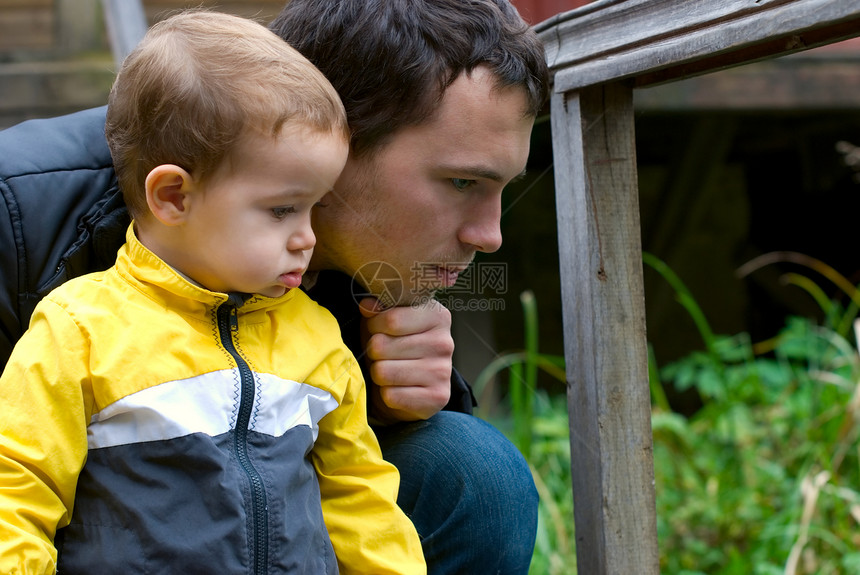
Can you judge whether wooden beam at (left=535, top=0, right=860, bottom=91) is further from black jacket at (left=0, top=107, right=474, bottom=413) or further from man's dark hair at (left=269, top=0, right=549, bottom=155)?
black jacket at (left=0, top=107, right=474, bottom=413)

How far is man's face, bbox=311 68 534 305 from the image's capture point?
1232 mm

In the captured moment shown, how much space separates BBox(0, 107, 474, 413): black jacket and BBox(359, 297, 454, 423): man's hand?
38 centimetres

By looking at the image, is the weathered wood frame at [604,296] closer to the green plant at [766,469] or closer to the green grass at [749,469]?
the green grass at [749,469]

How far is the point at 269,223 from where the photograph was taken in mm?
1040

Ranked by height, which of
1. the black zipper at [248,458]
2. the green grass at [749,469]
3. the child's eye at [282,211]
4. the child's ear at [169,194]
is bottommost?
the green grass at [749,469]

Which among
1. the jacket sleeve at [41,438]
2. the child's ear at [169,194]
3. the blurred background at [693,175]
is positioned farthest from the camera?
the blurred background at [693,175]

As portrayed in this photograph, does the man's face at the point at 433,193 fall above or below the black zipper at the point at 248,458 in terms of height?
above

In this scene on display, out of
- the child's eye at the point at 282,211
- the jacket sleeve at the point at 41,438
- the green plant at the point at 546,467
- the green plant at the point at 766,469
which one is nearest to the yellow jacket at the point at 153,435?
the jacket sleeve at the point at 41,438

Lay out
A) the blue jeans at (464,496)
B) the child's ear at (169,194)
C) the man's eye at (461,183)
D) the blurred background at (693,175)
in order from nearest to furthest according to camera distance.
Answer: the child's ear at (169,194) < the man's eye at (461,183) < the blue jeans at (464,496) < the blurred background at (693,175)

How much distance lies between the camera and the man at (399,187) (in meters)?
1.19

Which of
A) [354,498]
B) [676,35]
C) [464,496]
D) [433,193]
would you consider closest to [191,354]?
[354,498]

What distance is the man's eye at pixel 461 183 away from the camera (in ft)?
4.13

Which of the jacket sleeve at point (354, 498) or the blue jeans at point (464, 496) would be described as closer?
the jacket sleeve at point (354, 498)

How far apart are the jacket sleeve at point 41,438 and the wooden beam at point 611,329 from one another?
710 millimetres
